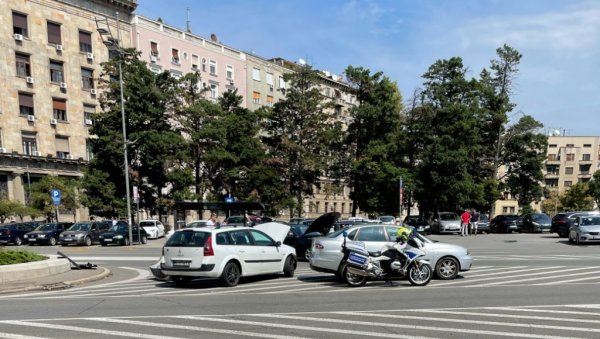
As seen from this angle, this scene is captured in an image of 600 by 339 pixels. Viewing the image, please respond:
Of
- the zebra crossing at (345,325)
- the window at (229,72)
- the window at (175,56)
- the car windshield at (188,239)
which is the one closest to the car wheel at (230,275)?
the car windshield at (188,239)

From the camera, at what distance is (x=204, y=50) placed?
2421 inches

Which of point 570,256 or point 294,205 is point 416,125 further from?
point 570,256

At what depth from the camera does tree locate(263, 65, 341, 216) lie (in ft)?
146

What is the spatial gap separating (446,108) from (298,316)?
1573 inches

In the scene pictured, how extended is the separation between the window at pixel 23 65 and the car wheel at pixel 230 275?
4333 centimetres

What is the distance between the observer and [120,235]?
105 ft

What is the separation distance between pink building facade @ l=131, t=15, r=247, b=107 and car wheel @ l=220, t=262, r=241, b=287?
39.9 meters

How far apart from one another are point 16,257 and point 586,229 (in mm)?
25325

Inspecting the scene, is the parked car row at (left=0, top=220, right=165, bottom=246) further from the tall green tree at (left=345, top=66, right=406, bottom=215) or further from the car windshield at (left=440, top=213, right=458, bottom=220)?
the car windshield at (left=440, top=213, right=458, bottom=220)

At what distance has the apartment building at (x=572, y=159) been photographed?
4496 inches

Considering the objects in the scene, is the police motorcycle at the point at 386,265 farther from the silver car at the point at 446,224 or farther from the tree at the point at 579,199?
the tree at the point at 579,199

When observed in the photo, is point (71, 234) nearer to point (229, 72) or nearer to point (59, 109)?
point (59, 109)

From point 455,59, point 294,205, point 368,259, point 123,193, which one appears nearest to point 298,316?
point 368,259

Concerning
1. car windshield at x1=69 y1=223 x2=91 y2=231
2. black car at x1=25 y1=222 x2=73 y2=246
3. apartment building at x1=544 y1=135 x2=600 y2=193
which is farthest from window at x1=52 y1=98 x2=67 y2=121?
apartment building at x1=544 y1=135 x2=600 y2=193
